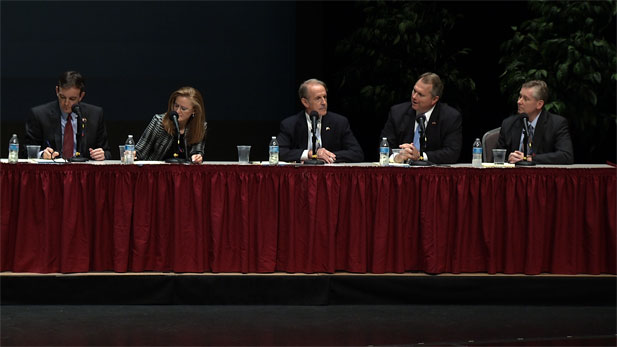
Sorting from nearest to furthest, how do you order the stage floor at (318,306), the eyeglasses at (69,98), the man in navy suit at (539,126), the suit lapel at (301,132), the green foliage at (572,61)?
the stage floor at (318,306), the eyeglasses at (69,98), the man in navy suit at (539,126), the suit lapel at (301,132), the green foliage at (572,61)

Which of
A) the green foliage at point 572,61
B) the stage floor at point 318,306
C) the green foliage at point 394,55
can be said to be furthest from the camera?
the green foliage at point 394,55

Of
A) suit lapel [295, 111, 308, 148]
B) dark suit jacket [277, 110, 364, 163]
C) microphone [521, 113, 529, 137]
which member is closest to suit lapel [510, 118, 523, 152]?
microphone [521, 113, 529, 137]

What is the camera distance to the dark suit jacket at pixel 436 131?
5809 mm

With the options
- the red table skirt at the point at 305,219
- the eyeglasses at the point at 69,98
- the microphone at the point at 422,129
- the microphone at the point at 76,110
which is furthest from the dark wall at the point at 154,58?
the red table skirt at the point at 305,219

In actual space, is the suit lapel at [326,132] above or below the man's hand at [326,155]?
above


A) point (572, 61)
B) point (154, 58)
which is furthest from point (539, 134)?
point (154, 58)

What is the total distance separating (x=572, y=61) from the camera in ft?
23.5

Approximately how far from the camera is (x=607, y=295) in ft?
17.5

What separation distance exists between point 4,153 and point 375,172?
3575mm

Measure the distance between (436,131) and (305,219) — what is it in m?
1.17

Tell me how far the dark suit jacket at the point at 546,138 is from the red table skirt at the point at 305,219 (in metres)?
0.48

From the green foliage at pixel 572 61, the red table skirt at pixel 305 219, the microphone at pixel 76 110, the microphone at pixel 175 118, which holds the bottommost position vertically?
the red table skirt at pixel 305 219

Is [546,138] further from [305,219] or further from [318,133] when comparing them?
[305,219]

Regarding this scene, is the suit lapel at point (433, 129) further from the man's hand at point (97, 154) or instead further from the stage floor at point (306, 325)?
the man's hand at point (97, 154)
